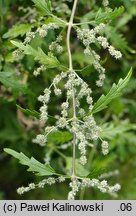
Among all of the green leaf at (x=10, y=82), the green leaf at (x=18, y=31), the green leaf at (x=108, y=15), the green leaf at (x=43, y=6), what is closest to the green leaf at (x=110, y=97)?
the green leaf at (x=108, y=15)

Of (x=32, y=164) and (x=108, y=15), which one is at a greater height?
(x=108, y=15)

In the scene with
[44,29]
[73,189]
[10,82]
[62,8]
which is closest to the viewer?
[73,189]

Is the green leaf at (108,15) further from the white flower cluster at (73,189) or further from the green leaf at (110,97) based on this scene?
the white flower cluster at (73,189)

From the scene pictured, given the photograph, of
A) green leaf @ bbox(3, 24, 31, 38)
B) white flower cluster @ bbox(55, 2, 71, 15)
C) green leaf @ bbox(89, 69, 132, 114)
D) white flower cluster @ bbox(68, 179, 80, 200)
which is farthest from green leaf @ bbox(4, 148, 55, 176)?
white flower cluster @ bbox(55, 2, 71, 15)

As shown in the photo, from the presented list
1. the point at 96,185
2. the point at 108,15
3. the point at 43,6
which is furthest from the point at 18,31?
the point at 96,185

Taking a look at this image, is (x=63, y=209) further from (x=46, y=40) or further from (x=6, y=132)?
(x=6, y=132)

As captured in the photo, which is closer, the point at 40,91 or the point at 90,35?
the point at 90,35

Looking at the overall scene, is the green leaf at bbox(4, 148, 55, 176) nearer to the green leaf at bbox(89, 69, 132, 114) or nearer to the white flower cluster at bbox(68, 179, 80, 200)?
the white flower cluster at bbox(68, 179, 80, 200)

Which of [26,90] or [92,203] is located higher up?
[26,90]

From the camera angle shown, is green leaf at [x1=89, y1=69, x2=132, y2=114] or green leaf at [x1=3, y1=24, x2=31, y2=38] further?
green leaf at [x1=3, y1=24, x2=31, y2=38]

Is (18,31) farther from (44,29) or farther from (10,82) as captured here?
(44,29)

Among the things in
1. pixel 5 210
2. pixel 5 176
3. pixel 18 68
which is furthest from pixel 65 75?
pixel 5 176
